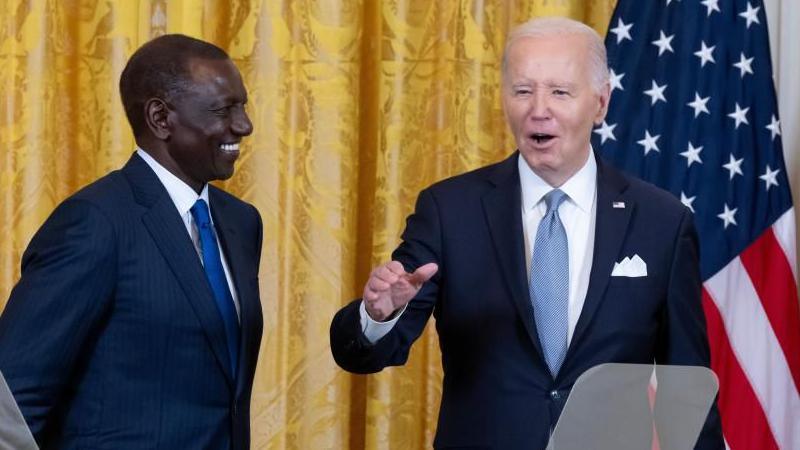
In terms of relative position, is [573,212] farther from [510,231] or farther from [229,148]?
[229,148]

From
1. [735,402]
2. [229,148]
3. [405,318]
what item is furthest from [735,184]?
[229,148]

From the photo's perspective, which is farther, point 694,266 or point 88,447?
point 694,266

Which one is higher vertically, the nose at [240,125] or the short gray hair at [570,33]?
the short gray hair at [570,33]

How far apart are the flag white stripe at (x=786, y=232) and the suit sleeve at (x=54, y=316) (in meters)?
2.16

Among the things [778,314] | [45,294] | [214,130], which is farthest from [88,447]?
[778,314]

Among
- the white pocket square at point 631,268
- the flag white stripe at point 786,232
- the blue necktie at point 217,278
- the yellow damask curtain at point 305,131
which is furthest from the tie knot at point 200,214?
the flag white stripe at point 786,232

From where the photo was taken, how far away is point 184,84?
2404mm

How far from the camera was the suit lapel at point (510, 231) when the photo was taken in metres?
2.40

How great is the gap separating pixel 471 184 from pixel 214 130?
0.52 m

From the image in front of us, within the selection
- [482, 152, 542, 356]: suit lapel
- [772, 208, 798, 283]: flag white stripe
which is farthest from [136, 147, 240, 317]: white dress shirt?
[772, 208, 798, 283]: flag white stripe

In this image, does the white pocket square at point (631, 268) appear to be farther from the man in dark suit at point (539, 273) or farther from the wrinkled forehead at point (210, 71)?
the wrinkled forehead at point (210, 71)

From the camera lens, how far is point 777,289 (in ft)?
12.2

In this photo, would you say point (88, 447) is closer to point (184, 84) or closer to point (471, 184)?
point (184, 84)

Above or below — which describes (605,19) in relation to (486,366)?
above
